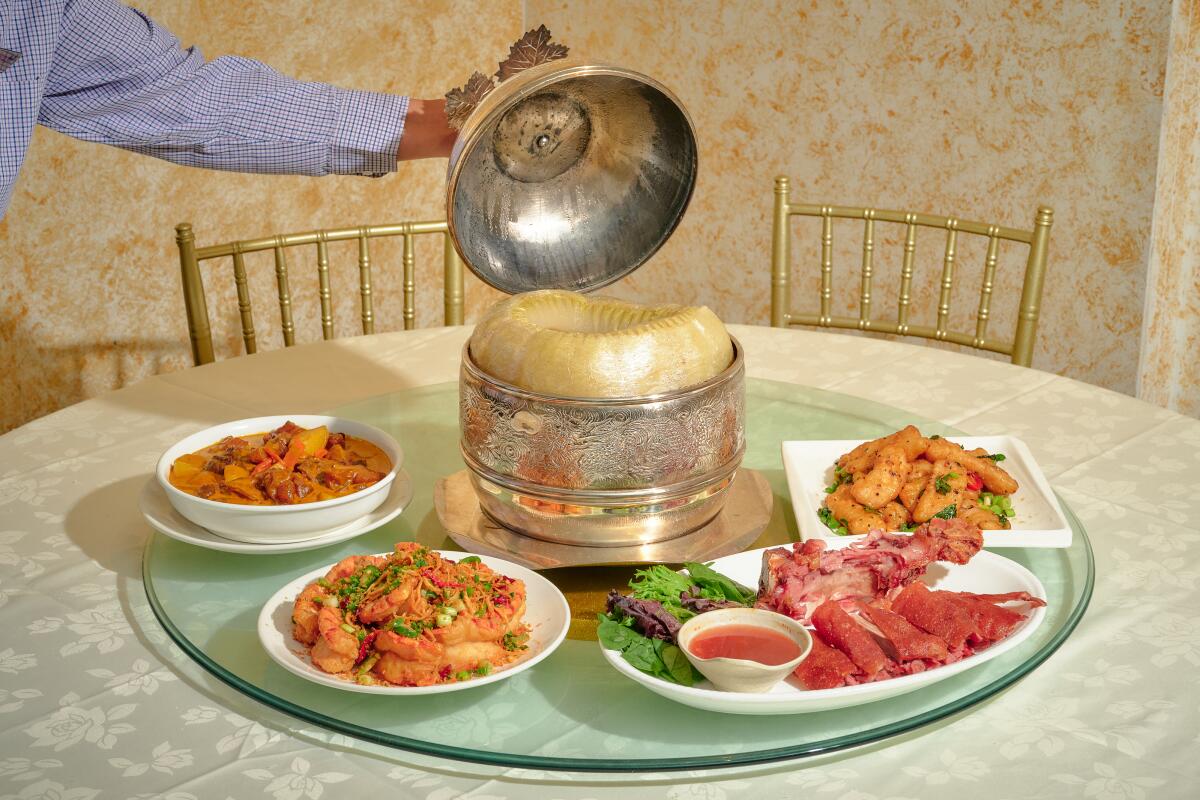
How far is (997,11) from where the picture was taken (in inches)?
150

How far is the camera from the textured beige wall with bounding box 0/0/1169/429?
11.6 feet

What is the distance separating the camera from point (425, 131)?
1927 mm

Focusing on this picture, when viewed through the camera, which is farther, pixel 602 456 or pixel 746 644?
pixel 602 456

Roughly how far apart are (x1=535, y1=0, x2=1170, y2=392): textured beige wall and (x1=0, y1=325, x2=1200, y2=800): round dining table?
1.88 meters

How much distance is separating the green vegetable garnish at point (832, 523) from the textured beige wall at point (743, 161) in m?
2.50

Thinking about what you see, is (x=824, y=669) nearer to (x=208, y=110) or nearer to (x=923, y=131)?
(x=208, y=110)

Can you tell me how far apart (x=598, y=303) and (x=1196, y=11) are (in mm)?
2560

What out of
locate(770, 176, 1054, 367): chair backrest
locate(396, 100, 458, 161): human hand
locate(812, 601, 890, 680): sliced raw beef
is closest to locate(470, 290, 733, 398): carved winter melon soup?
locate(812, 601, 890, 680): sliced raw beef

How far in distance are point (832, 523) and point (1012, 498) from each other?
262 mm

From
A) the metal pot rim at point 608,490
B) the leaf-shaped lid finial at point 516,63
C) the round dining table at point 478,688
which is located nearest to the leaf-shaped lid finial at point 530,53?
the leaf-shaped lid finial at point 516,63

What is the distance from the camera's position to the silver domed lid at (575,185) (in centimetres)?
156

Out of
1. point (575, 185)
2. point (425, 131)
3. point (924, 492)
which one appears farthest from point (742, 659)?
point (425, 131)

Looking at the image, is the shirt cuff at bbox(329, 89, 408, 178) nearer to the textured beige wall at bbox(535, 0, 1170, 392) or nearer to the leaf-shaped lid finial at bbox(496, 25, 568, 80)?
the leaf-shaped lid finial at bbox(496, 25, 568, 80)

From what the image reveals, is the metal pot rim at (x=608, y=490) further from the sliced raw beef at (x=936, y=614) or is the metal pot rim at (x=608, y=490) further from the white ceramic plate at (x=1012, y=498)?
the sliced raw beef at (x=936, y=614)
